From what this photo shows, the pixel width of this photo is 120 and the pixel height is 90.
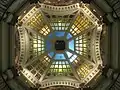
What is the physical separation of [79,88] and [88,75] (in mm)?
3477

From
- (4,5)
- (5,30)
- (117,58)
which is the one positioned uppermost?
(4,5)

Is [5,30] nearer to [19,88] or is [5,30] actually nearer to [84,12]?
[19,88]

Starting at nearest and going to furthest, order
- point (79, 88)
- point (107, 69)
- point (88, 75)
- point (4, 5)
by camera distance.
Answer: point (4, 5), point (107, 69), point (79, 88), point (88, 75)

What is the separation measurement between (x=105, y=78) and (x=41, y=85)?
1064 centimetres

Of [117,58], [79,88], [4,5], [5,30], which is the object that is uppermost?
[4,5]

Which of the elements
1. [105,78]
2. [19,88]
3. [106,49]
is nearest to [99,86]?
[105,78]

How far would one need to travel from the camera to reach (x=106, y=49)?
125 ft

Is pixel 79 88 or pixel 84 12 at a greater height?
pixel 84 12

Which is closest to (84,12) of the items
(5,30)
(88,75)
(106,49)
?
(88,75)

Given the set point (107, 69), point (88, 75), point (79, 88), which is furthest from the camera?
point (88, 75)

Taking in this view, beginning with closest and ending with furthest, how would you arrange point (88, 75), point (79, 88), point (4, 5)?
point (4, 5) → point (79, 88) → point (88, 75)

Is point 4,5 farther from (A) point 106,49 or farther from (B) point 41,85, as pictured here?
(B) point 41,85

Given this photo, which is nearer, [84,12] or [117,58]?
[117,58]

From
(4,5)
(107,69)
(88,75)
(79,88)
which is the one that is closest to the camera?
(4,5)
